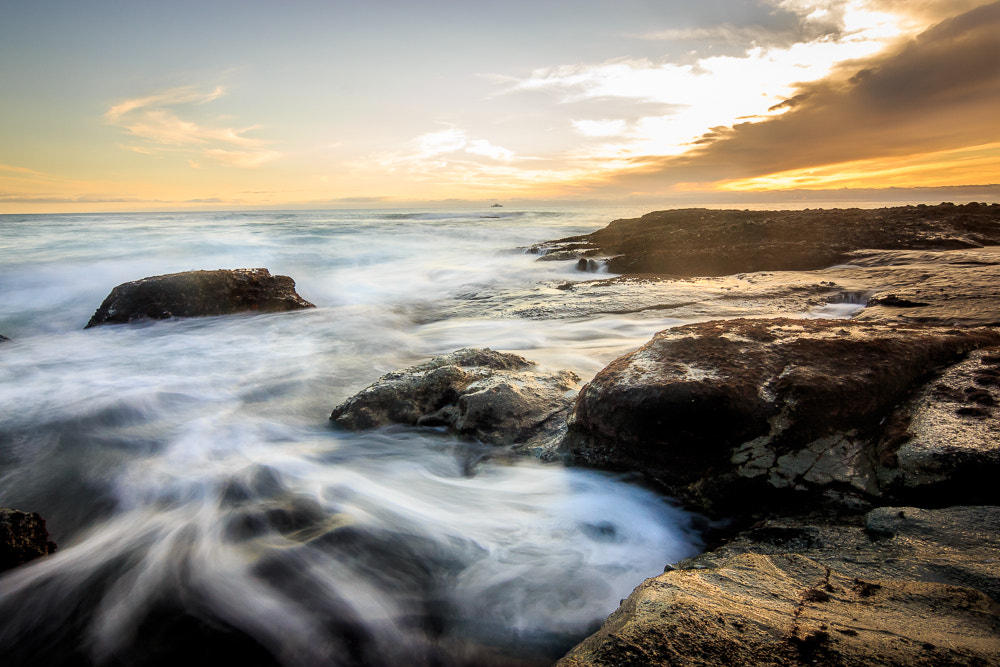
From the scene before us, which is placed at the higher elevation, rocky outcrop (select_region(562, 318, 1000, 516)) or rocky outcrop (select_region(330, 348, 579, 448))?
rocky outcrop (select_region(562, 318, 1000, 516))

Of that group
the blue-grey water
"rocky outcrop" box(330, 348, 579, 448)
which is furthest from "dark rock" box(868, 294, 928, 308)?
"rocky outcrop" box(330, 348, 579, 448)

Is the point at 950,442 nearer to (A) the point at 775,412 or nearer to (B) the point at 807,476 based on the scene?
(B) the point at 807,476

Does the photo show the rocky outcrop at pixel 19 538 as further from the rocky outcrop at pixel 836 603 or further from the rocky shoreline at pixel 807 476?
the rocky outcrop at pixel 836 603

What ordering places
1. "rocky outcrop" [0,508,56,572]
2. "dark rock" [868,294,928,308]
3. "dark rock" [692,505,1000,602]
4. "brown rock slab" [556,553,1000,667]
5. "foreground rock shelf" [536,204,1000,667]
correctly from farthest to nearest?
"dark rock" [868,294,928,308], "rocky outcrop" [0,508,56,572], "dark rock" [692,505,1000,602], "foreground rock shelf" [536,204,1000,667], "brown rock slab" [556,553,1000,667]

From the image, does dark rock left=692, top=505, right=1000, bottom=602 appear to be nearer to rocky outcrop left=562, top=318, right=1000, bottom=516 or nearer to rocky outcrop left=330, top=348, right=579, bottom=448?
rocky outcrop left=562, top=318, right=1000, bottom=516

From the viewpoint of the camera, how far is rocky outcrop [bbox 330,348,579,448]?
11.8 ft

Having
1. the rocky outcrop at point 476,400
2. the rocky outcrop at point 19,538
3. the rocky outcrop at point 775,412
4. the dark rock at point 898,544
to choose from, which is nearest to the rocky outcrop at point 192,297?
the rocky outcrop at point 476,400

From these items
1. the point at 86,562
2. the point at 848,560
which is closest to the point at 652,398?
the point at 848,560

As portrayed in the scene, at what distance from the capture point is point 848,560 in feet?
5.73

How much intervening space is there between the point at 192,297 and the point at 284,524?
21.6 feet

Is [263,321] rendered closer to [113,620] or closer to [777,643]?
[113,620]

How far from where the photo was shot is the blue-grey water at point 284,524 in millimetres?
2186

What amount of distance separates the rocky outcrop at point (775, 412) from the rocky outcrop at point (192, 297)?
7.30 metres

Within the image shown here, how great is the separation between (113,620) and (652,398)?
9.00 ft
